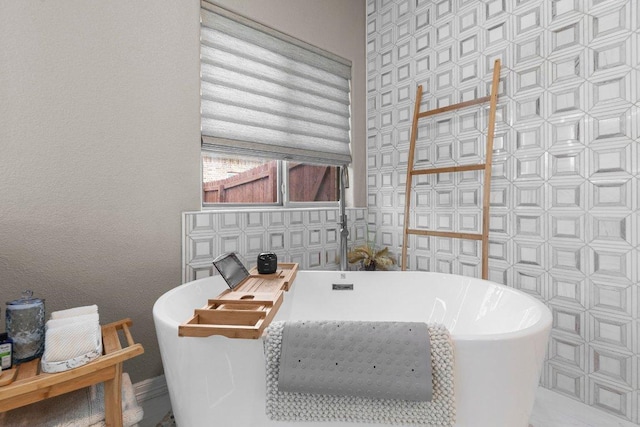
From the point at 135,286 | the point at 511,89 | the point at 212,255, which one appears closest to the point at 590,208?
the point at 511,89

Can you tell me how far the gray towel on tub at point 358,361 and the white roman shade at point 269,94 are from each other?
1303 mm

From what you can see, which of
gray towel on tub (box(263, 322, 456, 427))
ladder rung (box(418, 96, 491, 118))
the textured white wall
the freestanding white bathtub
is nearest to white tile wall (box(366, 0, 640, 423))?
ladder rung (box(418, 96, 491, 118))

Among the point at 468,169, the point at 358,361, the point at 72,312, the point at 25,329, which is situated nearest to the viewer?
the point at 358,361

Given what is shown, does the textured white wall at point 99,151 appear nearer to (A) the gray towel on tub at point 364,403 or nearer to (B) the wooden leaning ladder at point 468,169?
(A) the gray towel on tub at point 364,403

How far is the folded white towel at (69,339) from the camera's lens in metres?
0.94

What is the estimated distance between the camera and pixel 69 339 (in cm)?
96

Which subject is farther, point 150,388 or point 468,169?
point 468,169

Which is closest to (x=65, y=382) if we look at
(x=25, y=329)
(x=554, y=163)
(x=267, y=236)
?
(x=25, y=329)

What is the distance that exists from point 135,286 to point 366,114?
197cm

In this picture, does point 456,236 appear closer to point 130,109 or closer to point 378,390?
point 378,390

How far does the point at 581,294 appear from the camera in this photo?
154 centimetres

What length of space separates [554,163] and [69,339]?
209 centimetres

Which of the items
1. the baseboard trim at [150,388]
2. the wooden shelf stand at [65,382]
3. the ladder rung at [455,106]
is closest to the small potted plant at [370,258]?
the ladder rung at [455,106]

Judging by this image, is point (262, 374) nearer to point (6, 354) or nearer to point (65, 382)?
point (65, 382)
